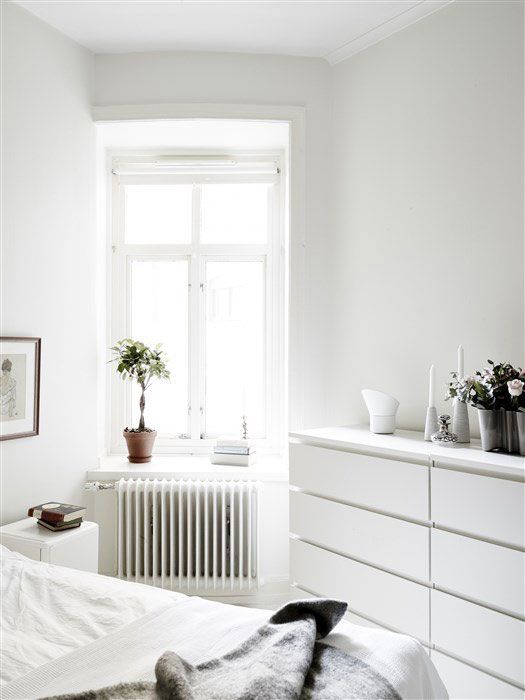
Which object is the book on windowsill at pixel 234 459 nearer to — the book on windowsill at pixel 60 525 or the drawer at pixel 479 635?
the book on windowsill at pixel 60 525

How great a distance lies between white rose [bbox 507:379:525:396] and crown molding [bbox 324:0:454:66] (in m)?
1.73

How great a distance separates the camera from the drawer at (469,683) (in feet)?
5.62

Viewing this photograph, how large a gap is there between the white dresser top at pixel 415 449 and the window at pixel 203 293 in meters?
0.91

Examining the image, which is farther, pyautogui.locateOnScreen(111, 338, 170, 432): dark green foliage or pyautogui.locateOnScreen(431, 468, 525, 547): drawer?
pyautogui.locateOnScreen(111, 338, 170, 432): dark green foliage

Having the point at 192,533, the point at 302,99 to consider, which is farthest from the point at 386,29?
the point at 192,533

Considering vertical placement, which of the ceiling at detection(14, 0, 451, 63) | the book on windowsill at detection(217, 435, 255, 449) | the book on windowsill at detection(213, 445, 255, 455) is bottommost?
the book on windowsill at detection(213, 445, 255, 455)

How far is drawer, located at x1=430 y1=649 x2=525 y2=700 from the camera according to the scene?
1712mm

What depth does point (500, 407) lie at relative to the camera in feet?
6.28

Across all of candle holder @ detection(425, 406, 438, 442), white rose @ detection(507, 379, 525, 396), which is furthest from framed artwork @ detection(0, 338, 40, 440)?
white rose @ detection(507, 379, 525, 396)

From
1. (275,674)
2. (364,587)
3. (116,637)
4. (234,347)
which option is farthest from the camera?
(234,347)

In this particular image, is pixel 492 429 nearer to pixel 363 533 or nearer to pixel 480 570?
pixel 480 570

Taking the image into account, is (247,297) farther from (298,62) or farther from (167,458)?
(298,62)

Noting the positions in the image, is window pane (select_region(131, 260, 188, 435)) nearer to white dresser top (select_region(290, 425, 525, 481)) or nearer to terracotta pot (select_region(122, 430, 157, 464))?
terracotta pot (select_region(122, 430, 157, 464))

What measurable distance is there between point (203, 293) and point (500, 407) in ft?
6.26
